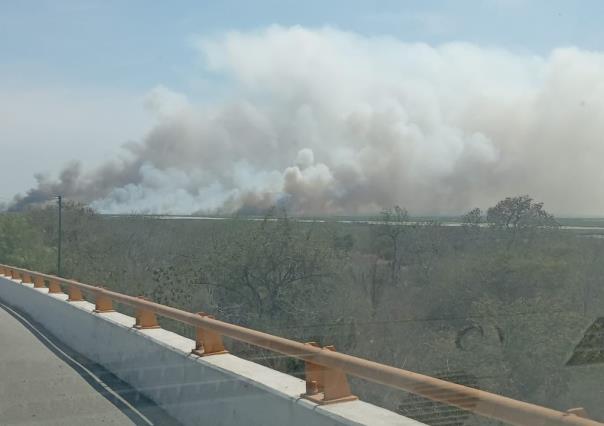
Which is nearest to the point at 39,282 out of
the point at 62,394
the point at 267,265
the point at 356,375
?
the point at 267,265

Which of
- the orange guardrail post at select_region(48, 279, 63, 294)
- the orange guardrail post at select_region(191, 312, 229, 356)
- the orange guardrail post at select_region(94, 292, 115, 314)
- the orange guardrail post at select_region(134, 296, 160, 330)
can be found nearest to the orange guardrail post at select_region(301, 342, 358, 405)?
the orange guardrail post at select_region(191, 312, 229, 356)

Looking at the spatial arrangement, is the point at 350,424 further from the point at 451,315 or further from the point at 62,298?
the point at 451,315

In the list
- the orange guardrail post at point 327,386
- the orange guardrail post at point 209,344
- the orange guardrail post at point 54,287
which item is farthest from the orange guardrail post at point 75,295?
the orange guardrail post at point 327,386

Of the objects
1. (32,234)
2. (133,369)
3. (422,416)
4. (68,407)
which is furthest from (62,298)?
(32,234)

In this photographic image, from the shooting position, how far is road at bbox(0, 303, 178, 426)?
7.34m

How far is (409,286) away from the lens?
80.7 feet

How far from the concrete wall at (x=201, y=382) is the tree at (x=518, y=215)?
1610 centimetres

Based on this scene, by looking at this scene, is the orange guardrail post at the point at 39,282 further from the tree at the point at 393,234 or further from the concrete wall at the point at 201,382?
the tree at the point at 393,234

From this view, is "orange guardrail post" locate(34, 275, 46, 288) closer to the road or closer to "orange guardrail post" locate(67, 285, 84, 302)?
"orange guardrail post" locate(67, 285, 84, 302)

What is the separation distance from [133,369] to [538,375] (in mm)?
6330

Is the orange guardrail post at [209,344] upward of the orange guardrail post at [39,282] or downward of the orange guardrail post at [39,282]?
upward

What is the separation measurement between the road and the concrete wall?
187 mm

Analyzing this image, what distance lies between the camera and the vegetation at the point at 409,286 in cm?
1235

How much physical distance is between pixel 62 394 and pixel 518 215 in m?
20.1
